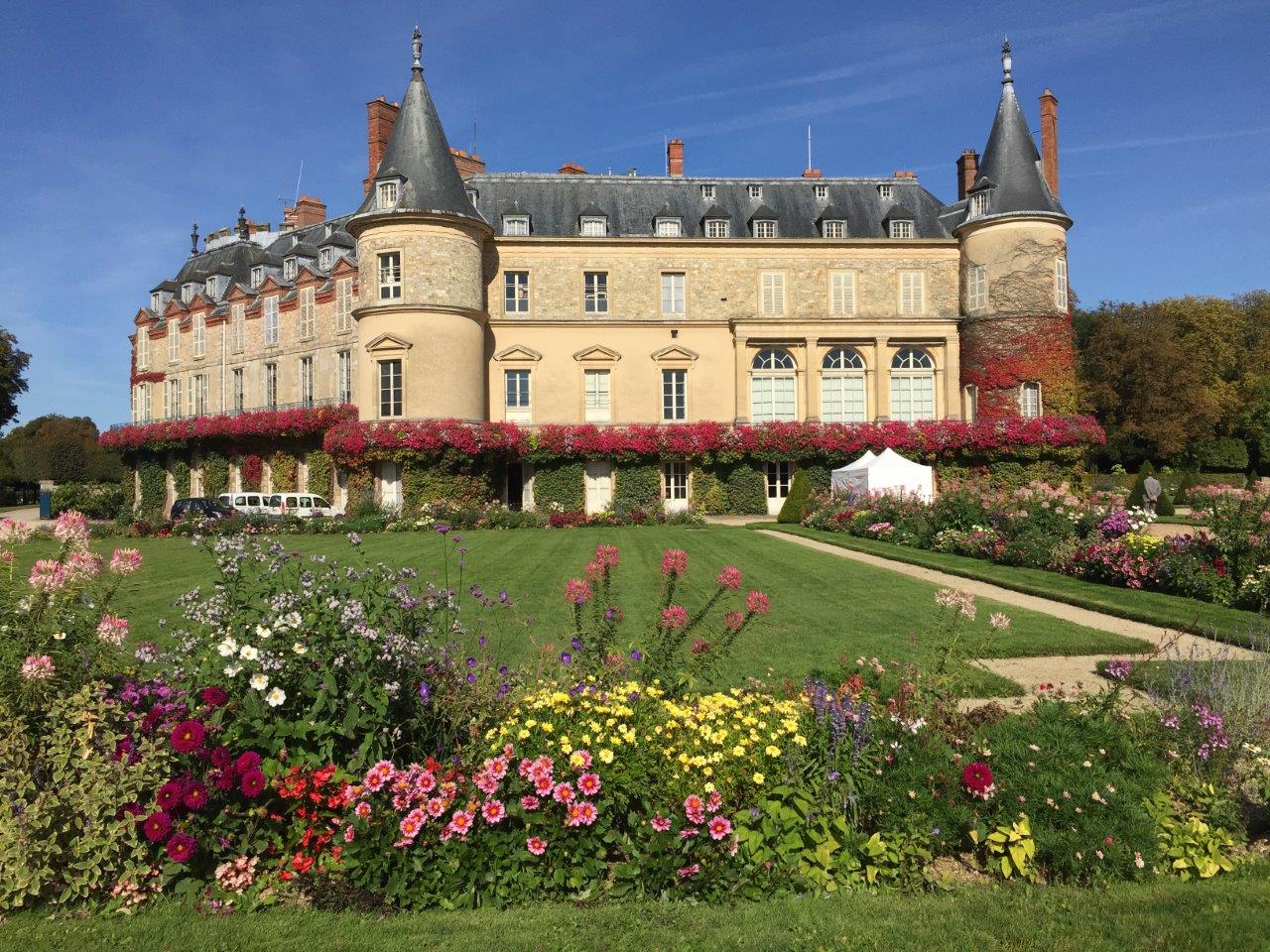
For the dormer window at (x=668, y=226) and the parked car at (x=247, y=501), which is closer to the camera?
the parked car at (x=247, y=501)

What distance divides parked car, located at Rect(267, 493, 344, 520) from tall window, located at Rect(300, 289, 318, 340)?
312 inches

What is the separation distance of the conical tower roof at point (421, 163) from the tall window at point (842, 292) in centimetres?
1291

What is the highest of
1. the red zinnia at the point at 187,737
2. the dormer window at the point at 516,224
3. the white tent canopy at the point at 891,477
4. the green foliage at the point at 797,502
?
the dormer window at the point at 516,224

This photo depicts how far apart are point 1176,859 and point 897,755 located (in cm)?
136

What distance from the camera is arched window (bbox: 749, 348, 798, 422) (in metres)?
30.5

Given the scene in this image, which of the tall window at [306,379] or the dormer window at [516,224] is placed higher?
the dormer window at [516,224]

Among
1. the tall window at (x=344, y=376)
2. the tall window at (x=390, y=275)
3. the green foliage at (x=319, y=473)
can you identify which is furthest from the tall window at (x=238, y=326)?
the tall window at (x=390, y=275)

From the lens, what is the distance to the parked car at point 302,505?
25.7 metres

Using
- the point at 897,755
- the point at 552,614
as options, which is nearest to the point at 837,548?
the point at 552,614

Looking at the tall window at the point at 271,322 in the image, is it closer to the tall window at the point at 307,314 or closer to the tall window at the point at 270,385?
the tall window at the point at 270,385

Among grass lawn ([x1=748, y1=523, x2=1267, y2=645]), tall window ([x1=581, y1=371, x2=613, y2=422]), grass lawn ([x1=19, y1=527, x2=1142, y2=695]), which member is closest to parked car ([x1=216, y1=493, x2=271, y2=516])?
grass lawn ([x1=19, y1=527, x2=1142, y2=695])

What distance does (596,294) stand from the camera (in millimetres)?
30156

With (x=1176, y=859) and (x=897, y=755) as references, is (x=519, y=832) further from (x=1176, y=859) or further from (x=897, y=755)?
(x=1176, y=859)

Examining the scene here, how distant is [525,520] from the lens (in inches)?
969
